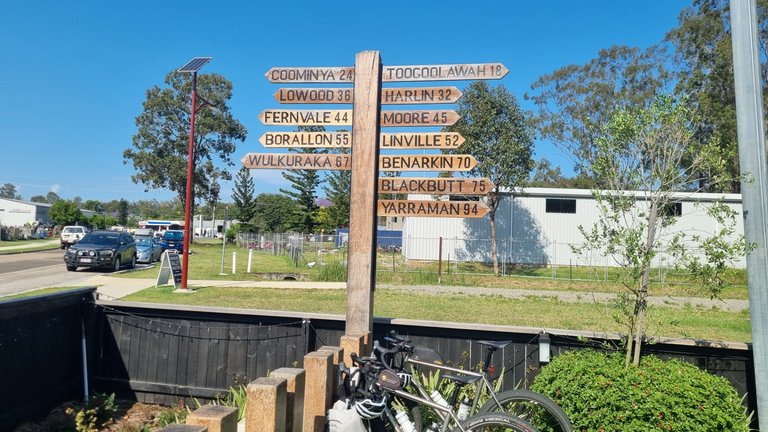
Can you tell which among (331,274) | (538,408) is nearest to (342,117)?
(538,408)

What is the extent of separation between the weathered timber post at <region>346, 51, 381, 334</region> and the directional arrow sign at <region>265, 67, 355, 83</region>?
0.38 metres

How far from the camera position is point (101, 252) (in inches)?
846

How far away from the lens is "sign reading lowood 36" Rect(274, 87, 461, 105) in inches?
225

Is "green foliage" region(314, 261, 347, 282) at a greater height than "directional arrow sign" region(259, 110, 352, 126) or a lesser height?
lesser

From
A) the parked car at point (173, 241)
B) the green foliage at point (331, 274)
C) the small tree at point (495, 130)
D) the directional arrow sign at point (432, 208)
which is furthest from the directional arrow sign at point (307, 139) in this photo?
the parked car at point (173, 241)

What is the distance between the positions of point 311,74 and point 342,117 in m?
0.61

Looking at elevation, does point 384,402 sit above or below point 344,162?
below

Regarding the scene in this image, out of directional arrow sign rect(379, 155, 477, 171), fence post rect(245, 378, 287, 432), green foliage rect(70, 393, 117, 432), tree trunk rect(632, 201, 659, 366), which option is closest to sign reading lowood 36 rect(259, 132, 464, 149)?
directional arrow sign rect(379, 155, 477, 171)

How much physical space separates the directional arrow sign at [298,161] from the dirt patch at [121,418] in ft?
8.92

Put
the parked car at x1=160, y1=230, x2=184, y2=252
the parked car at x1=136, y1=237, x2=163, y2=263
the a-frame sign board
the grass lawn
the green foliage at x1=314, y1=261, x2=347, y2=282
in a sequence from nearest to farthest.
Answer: the grass lawn, the a-frame sign board, the green foliage at x1=314, y1=261, x2=347, y2=282, the parked car at x1=136, y1=237, x2=163, y2=263, the parked car at x1=160, y1=230, x2=184, y2=252

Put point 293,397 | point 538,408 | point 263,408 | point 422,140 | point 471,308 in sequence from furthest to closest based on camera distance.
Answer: point 471,308 < point 422,140 < point 538,408 < point 293,397 < point 263,408

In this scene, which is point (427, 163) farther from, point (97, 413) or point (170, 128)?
point (170, 128)

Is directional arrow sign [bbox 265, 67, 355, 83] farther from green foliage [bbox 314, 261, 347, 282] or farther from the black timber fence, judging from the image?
green foliage [bbox 314, 261, 347, 282]

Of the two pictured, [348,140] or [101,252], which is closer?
[348,140]
